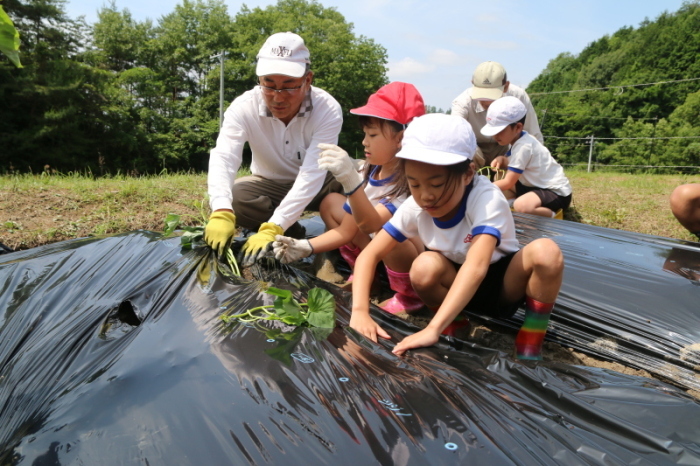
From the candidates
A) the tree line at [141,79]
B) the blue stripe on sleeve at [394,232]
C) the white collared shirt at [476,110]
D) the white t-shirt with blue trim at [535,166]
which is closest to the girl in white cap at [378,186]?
the blue stripe on sleeve at [394,232]

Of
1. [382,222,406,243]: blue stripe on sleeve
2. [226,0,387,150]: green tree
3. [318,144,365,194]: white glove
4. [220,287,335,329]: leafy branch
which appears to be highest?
[226,0,387,150]: green tree

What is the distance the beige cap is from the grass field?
1.17 m

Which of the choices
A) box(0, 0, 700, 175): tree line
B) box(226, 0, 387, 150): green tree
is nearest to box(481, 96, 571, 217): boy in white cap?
box(0, 0, 700, 175): tree line

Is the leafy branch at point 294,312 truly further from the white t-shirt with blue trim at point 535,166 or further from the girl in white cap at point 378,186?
the white t-shirt with blue trim at point 535,166

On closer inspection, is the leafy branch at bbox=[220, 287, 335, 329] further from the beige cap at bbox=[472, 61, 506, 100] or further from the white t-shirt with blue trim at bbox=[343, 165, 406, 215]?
the beige cap at bbox=[472, 61, 506, 100]

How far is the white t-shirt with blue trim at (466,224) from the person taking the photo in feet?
4.92

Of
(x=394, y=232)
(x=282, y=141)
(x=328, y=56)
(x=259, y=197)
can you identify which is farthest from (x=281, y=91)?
(x=328, y=56)

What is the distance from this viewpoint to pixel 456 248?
1635mm

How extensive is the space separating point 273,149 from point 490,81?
1686 mm

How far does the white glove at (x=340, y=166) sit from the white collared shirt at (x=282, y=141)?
45cm

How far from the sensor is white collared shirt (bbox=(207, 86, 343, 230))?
90.0 inches

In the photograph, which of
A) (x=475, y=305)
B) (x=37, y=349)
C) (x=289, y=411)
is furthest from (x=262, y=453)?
(x=475, y=305)

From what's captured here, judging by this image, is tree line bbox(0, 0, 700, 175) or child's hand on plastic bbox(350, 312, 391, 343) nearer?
child's hand on plastic bbox(350, 312, 391, 343)

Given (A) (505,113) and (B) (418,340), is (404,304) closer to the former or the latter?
(B) (418,340)
